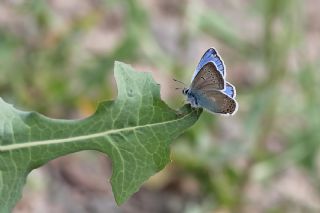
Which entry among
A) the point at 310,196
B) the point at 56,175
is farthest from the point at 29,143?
the point at 310,196

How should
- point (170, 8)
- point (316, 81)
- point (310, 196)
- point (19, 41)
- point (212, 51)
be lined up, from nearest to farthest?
point (212, 51) → point (316, 81) → point (19, 41) → point (310, 196) → point (170, 8)

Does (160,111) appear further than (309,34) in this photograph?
No

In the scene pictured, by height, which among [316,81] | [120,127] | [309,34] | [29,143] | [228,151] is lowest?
[29,143]

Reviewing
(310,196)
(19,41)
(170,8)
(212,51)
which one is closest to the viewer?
(212,51)

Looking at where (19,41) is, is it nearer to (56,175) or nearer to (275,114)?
(56,175)

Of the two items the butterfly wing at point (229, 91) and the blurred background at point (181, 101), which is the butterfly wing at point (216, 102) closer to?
the butterfly wing at point (229, 91)

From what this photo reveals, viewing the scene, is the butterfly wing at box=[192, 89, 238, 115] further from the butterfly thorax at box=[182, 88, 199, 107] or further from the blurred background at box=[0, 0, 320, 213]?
the blurred background at box=[0, 0, 320, 213]

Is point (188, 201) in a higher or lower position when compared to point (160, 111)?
higher

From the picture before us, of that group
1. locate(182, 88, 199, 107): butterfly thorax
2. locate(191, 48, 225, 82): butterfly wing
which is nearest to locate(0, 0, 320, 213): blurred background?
locate(182, 88, 199, 107): butterfly thorax
